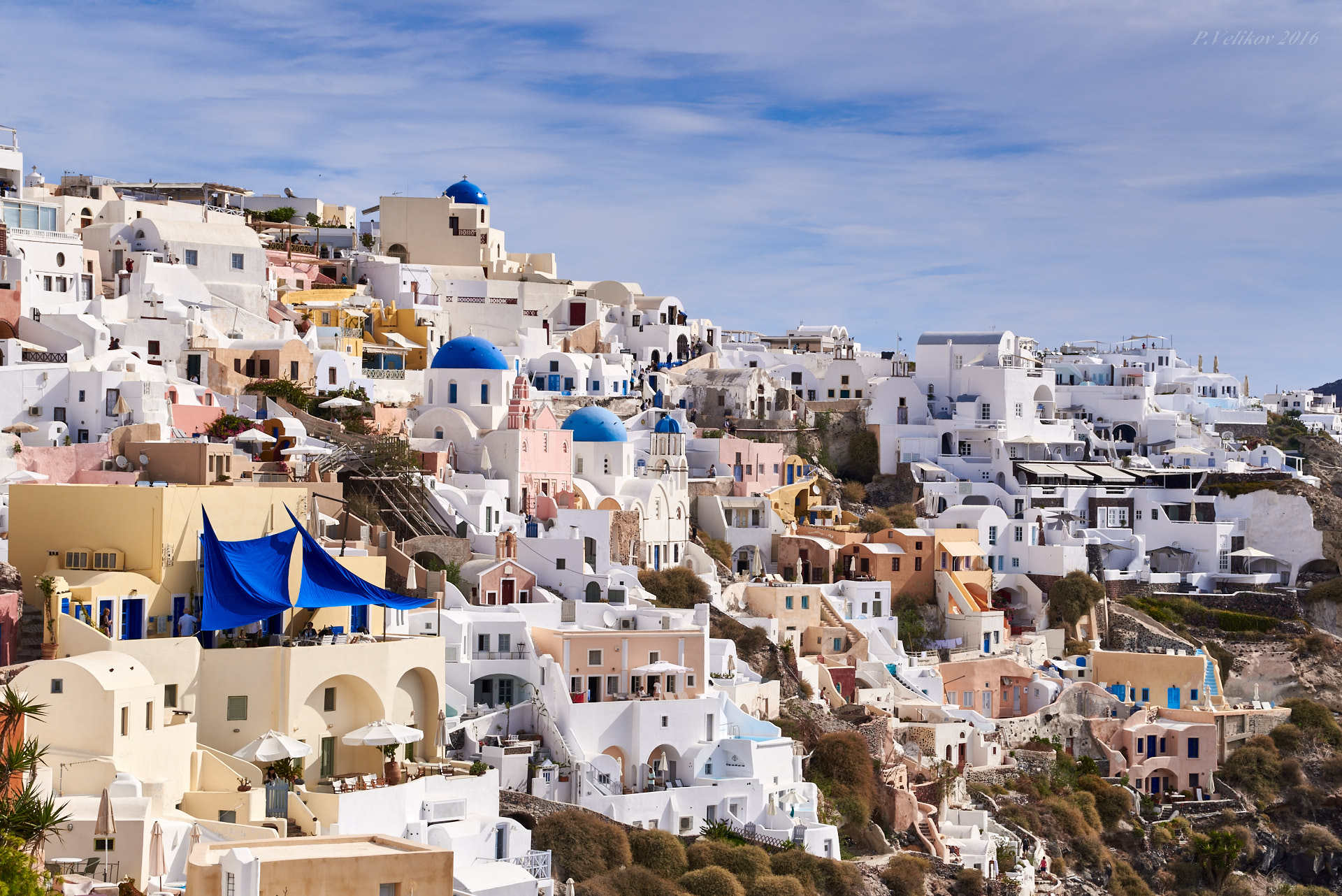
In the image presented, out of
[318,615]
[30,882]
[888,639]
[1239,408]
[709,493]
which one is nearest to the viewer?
[30,882]

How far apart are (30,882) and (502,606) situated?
18326 mm

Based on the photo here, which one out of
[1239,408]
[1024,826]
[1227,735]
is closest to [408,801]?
[1024,826]

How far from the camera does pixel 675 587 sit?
4753cm

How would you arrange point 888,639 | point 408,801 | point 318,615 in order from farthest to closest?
point 888,639 < point 318,615 < point 408,801

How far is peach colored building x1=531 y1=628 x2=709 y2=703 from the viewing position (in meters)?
39.0

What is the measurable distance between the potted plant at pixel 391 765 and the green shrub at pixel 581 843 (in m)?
3.16

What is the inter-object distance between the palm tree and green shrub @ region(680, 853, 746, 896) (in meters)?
13.0

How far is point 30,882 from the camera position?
2194 centimetres

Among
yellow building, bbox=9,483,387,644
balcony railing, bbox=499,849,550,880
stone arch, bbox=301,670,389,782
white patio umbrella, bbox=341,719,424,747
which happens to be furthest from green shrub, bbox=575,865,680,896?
yellow building, bbox=9,483,387,644

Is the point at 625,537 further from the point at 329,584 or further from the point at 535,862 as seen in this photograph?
the point at 535,862

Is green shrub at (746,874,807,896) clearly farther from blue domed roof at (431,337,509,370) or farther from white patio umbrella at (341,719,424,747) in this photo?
blue domed roof at (431,337,509,370)

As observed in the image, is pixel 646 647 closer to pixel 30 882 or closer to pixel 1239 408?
pixel 30 882

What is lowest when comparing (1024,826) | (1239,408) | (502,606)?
(1024,826)

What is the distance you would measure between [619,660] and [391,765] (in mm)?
8487
